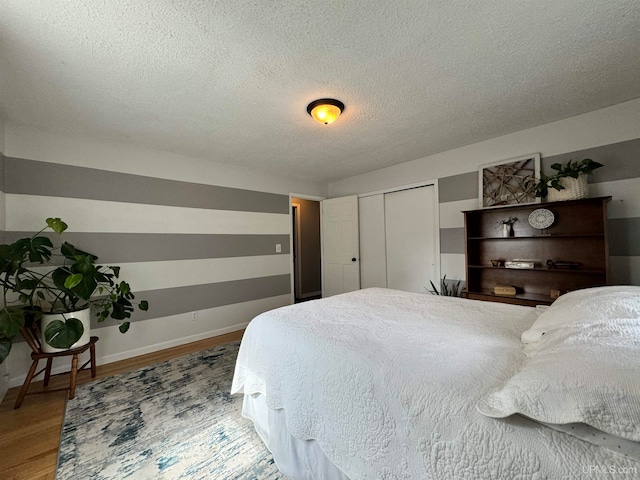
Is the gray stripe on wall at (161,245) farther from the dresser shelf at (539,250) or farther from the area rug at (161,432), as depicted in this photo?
the dresser shelf at (539,250)

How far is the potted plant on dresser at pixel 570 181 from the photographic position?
221 centimetres

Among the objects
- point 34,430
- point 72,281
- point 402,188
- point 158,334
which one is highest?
point 402,188

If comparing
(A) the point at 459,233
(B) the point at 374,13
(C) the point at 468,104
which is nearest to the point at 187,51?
(B) the point at 374,13

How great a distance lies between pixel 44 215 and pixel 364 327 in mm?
3109

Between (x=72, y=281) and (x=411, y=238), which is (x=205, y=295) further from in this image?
(x=411, y=238)

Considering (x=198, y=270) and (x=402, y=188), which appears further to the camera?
(x=402, y=188)

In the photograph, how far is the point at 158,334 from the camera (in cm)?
300

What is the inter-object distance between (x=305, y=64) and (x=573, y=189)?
8.23 ft

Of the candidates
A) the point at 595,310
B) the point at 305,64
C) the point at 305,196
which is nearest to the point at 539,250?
the point at 595,310

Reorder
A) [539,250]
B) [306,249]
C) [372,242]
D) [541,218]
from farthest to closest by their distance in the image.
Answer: [306,249], [372,242], [539,250], [541,218]

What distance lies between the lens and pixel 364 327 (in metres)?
1.45

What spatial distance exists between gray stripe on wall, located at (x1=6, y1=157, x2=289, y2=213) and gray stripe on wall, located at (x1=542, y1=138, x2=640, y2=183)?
3763 mm

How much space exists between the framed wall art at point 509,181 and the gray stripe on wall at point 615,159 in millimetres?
328

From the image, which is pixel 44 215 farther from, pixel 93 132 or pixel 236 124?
pixel 236 124
